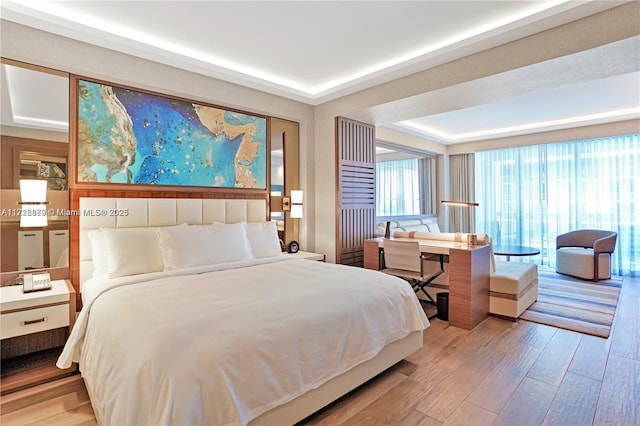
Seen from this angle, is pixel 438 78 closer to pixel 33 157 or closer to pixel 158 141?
pixel 158 141

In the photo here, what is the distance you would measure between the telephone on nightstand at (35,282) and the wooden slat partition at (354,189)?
302 centimetres

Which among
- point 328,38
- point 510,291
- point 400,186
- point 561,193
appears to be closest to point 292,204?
point 328,38

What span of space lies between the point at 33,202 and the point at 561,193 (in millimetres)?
7750

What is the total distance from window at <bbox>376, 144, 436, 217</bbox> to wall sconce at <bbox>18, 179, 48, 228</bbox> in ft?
16.9

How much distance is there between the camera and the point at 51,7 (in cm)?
250

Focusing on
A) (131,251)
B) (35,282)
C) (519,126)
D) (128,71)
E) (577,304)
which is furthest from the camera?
(519,126)

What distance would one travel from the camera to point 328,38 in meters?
3.02

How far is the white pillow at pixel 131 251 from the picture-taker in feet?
8.43

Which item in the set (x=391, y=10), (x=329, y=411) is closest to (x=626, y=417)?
(x=329, y=411)

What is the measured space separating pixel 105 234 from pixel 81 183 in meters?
0.55

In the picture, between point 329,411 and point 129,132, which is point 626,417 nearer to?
point 329,411

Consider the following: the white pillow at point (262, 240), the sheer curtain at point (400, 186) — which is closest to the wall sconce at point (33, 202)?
the white pillow at point (262, 240)

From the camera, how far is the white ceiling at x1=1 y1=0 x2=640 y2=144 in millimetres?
2508

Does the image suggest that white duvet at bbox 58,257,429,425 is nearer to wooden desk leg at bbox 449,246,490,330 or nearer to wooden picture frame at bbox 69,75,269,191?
wooden desk leg at bbox 449,246,490,330
